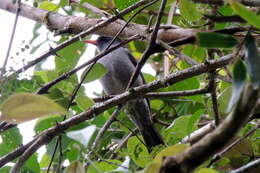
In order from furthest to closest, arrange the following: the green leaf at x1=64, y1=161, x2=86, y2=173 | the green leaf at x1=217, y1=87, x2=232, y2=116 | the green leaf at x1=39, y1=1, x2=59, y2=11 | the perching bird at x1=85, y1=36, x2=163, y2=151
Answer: the perching bird at x1=85, y1=36, x2=163, y2=151 < the green leaf at x1=39, y1=1, x2=59, y2=11 < the green leaf at x1=217, y1=87, x2=232, y2=116 < the green leaf at x1=64, y1=161, x2=86, y2=173

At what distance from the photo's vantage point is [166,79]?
186 cm

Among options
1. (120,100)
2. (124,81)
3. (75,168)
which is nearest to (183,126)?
(120,100)

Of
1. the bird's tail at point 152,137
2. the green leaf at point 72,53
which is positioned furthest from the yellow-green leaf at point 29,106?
the bird's tail at point 152,137

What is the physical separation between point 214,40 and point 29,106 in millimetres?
503

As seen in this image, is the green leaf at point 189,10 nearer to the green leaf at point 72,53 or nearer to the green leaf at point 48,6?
the green leaf at point 72,53

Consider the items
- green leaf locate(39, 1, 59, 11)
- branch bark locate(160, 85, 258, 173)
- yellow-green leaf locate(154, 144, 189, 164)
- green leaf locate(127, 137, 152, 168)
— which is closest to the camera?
branch bark locate(160, 85, 258, 173)

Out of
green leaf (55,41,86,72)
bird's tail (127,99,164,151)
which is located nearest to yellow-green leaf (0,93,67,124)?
green leaf (55,41,86,72)

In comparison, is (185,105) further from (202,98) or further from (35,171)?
(35,171)

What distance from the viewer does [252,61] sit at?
39.6 inches

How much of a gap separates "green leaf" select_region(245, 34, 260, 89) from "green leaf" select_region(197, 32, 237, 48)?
6 centimetres

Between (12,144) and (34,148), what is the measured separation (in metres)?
0.80

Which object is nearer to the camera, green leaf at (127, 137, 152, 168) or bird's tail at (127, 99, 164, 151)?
green leaf at (127, 137, 152, 168)

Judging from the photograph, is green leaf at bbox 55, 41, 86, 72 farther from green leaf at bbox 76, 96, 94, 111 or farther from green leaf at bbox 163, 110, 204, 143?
green leaf at bbox 163, 110, 204, 143

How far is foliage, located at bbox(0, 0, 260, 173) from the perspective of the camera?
1112 millimetres
